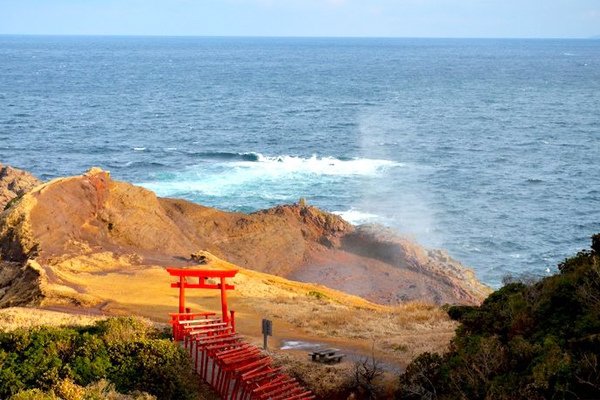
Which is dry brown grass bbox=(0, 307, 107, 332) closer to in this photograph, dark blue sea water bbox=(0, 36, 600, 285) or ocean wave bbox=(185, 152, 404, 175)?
dark blue sea water bbox=(0, 36, 600, 285)

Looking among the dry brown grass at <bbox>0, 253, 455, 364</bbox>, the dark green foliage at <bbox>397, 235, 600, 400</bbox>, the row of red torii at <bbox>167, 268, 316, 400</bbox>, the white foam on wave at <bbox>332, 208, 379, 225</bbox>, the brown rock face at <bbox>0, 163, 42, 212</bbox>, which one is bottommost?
the white foam on wave at <bbox>332, 208, 379, 225</bbox>

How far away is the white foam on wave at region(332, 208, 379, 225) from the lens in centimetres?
5922

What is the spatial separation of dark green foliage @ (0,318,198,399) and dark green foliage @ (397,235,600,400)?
540 cm

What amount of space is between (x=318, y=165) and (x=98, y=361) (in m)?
62.0

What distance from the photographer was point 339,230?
1969 inches

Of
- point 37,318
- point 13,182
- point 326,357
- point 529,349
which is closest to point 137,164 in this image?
point 13,182

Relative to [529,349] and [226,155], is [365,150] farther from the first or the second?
[529,349]

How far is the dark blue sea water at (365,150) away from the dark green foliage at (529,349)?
3175cm

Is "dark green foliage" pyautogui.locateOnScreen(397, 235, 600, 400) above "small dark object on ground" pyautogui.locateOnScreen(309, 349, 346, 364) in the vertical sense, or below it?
above

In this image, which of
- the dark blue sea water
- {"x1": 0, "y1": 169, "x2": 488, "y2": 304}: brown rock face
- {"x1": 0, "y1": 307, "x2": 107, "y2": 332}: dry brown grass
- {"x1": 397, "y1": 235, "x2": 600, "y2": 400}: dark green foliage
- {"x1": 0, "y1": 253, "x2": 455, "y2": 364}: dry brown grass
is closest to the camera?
{"x1": 397, "y1": 235, "x2": 600, "y2": 400}: dark green foliage

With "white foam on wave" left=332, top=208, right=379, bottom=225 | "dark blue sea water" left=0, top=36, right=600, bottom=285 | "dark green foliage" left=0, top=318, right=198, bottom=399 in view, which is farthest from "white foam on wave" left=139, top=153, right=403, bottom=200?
"dark green foliage" left=0, top=318, right=198, bottom=399

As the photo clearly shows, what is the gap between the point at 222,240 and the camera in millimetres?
44594

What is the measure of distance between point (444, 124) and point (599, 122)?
21.0 meters

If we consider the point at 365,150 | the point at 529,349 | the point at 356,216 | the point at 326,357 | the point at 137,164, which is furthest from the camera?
the point at 365,150
